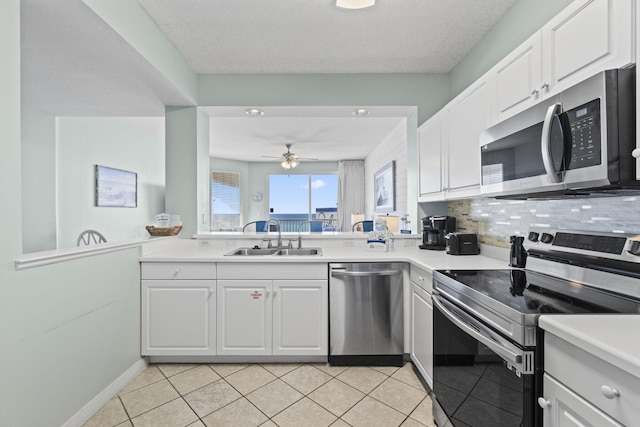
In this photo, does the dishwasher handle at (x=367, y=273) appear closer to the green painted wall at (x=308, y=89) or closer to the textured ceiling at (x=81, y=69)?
the green painted wall at (x=308, y=89)

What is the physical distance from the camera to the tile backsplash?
1281 mm

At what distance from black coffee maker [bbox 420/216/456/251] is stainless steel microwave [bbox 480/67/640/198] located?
1132 millimetres

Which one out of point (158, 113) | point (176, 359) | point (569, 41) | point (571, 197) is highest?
point (158, 113)

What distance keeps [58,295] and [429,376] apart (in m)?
2.18

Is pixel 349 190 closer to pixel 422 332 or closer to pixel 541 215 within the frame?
pixel 422 332

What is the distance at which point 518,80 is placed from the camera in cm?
156

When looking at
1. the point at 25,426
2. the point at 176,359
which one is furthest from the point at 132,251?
the point at 25,426

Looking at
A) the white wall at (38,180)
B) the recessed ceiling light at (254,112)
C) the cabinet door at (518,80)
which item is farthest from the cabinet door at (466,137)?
the white wall at (38,180)

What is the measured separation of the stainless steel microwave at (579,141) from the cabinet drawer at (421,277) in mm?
704

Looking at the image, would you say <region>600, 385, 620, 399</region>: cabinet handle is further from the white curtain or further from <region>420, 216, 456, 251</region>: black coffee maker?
the white curtain

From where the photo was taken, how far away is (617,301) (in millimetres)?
1076

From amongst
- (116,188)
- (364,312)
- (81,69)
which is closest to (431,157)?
(364,312)

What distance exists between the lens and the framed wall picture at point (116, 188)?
13.5 feet

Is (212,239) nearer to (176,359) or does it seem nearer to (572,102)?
(176,359)
